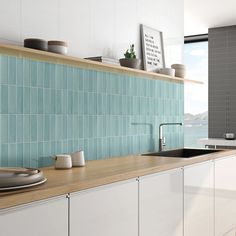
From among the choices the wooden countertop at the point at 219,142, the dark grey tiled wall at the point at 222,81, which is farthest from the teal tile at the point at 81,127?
the dark grey tiled wall at the point at 222,81

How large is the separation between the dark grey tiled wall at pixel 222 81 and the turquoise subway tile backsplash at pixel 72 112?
2.67m

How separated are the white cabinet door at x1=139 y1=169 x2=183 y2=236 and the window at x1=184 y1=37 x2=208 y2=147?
400 centimetres

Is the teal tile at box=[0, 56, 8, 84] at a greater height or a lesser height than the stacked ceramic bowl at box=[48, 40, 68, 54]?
lesser

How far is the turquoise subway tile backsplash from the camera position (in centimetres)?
239

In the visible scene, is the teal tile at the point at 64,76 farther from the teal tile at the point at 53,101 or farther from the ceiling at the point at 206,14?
the ceiling at the point at 206,14

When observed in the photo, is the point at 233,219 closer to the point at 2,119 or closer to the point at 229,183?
the point at 229,183

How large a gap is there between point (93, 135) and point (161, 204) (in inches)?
29.2

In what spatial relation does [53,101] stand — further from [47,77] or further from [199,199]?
[199,199]

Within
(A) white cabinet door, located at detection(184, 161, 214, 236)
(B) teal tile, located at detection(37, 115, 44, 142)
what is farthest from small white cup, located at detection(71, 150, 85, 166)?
(A) white cabinet door, located at detection(184, 161, 214, 236)

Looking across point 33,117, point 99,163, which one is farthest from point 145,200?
point 33,117

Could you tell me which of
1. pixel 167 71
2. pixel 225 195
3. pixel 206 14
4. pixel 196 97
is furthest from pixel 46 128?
pixel 196 97

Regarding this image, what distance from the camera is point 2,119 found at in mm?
2318

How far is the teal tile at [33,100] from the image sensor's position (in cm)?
250

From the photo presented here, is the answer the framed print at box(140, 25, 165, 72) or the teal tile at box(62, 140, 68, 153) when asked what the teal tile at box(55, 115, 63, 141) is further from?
the framed print at box(140, 25, 165, 72)
